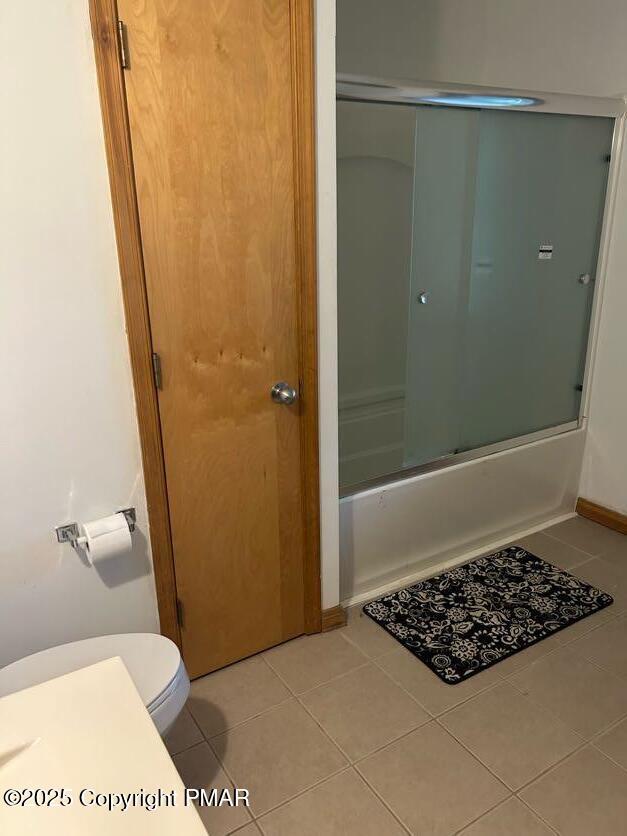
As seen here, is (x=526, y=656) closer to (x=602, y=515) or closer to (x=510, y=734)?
(x=510, y=734)

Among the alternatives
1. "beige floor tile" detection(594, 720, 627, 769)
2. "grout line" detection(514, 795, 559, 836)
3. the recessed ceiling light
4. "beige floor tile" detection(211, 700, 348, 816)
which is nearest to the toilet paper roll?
"beige floor tile" detection(211, 700, 348, 816)

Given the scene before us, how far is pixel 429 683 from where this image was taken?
1.94 m

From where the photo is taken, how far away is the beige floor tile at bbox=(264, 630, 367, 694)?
6.46ft

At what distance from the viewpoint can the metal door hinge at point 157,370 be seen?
5.39 feet

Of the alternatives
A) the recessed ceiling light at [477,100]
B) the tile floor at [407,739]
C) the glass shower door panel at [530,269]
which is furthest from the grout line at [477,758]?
the recessed ceiling light at [477,100]

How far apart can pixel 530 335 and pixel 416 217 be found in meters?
0.78

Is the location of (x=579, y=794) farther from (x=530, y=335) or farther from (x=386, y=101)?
(x=386, y=101)

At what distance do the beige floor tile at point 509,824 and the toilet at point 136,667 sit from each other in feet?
2.48

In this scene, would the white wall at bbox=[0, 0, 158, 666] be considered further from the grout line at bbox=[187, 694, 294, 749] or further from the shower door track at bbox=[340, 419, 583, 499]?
the shower door track at bbox=[340, 419, 583, 499]

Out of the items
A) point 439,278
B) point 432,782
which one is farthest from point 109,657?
point 439,278

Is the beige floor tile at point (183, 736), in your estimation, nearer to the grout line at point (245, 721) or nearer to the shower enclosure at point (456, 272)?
the grout line at point (245, 721)

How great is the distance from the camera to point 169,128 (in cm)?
152

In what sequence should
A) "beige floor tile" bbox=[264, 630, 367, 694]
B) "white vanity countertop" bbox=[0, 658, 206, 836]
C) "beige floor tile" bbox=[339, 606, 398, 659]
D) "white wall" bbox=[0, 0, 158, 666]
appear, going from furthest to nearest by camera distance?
"beige floor tile" bbox=[339, 606, 398, 659] → "beige floor tile" bbox=[264, 630, 367, 694] → "white wall" bbox=[0, 0, 158, 666] → "white vanity countertop" bbox=[0, 658, 206, 836]

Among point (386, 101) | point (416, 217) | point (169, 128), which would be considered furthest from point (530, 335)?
point (169, 128)
